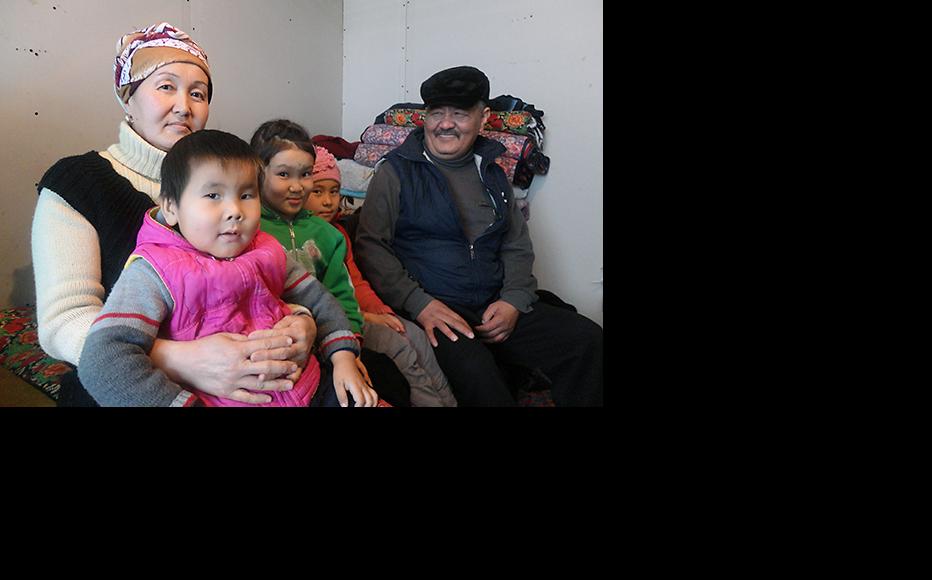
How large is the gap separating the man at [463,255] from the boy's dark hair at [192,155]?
352 mm

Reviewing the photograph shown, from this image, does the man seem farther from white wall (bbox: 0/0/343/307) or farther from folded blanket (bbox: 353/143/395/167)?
white wall (bbox: 0/0/343/307)

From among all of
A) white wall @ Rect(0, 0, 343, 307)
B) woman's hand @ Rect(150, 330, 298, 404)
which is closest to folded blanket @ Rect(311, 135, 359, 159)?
white wall @ Rect(0, 0, 343, 307)

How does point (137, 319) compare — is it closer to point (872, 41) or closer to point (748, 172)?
point (748, 172)

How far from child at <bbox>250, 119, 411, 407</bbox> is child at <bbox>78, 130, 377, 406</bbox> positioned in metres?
0.16

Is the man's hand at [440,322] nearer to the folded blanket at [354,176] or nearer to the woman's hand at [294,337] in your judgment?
the woman's hand at [294,337]

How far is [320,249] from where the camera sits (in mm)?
816

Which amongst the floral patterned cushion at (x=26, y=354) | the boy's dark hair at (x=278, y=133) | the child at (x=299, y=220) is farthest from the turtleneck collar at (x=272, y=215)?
the floral patterned cushion at (x=26, y=354)

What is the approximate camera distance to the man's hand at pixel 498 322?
0.94m

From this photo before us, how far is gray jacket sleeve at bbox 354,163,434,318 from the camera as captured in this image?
895 millimetres

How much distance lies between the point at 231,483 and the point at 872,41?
0.91 metres

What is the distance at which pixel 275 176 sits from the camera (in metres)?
0.80

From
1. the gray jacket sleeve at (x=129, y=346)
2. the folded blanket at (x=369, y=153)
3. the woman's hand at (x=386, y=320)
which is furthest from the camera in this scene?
the folded blanket at (x=369, y=153)

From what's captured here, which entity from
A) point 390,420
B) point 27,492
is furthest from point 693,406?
point 27,492

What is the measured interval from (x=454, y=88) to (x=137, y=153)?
524mm
